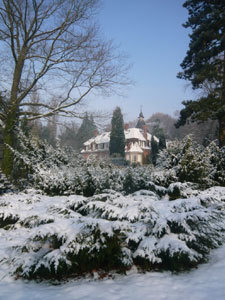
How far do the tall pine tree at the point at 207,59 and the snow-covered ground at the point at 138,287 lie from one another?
399 inches

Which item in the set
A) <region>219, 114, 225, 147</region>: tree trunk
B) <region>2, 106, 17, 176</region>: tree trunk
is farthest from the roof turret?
<region>2, 106, 17, 176</region>: tree trunk

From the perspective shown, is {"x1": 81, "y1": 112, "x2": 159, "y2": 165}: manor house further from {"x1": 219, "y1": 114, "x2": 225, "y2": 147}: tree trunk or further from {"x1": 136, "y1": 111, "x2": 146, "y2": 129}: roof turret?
{"x1": 219, "y1": 114, "x2": 225, "y2": 147}: tree trunk

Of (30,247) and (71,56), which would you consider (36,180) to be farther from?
(71,56)

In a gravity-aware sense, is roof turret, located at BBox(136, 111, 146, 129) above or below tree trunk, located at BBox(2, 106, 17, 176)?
above

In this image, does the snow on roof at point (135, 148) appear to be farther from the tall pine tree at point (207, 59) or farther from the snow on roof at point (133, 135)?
the tall pine tree at point (207, 59)

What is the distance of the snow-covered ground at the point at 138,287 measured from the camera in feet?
8.11

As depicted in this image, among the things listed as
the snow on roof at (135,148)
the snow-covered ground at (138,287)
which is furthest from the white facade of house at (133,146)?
the snow-covered ground at (138,287)

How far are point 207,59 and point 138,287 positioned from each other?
13.6 meters

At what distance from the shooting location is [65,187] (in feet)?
21.1

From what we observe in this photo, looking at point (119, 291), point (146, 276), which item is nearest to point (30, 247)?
point (119, 291)

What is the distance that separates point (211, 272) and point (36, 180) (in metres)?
5.62

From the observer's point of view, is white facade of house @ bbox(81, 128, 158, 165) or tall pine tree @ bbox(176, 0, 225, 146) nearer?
tall pine tree @ bbox(176, 0, 225, 146)

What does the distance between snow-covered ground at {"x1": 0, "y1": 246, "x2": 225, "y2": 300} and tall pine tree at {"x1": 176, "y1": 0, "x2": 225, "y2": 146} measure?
10.1m

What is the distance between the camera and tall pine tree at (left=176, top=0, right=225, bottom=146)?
481 inches
